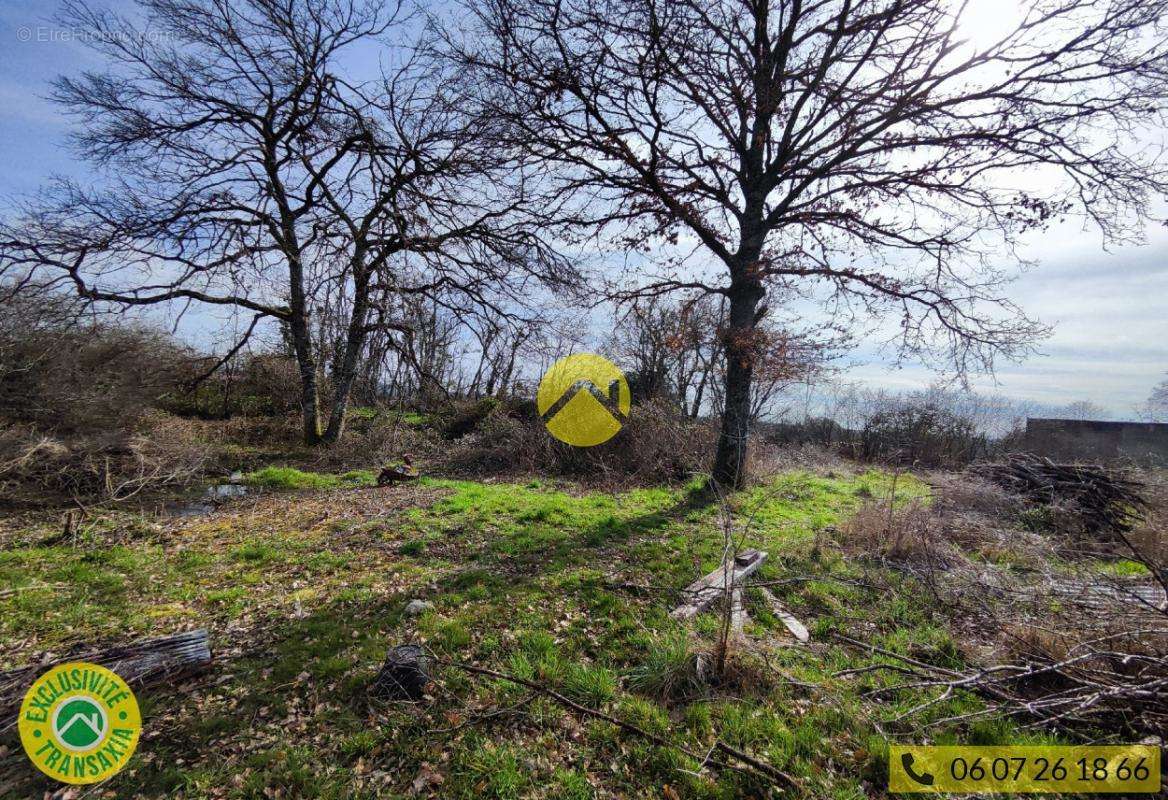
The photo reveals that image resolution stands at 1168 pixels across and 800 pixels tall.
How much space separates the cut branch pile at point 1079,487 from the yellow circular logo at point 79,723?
12.1 m

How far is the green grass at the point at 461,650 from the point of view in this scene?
8.34ft

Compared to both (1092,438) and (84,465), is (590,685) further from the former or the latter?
(1092,438)

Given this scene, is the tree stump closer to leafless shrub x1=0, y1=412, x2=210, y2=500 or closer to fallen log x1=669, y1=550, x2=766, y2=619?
fallen log x1=669, y1=550, x2=766, y2=619

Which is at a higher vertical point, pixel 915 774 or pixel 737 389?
pixel 737 389

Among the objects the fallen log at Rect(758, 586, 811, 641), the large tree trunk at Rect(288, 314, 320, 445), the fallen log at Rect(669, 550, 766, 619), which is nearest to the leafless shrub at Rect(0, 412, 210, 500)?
the large tree trunk at Rect(288, 314, 320, 445)

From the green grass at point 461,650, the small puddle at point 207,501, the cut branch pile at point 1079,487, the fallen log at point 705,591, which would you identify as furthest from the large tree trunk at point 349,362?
the cut branch pile at point 1079,487

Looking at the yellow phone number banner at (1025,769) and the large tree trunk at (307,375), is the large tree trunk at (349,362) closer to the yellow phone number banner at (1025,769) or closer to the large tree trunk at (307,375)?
the large tree trunk at (307,375)

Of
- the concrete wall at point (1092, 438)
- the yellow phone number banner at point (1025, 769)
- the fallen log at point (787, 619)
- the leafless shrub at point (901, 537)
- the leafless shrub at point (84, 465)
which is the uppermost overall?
the concrete wall at point (1092, 438)

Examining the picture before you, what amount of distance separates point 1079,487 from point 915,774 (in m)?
9.45

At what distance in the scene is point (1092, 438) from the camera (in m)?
19.8

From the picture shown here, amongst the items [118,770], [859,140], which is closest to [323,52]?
[859,140]

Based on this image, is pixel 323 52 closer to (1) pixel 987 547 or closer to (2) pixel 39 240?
(2) pixel 39 240

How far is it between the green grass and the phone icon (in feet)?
0.38

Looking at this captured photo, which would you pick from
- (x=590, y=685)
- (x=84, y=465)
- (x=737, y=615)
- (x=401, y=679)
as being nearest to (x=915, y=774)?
(x=737, y=615)
